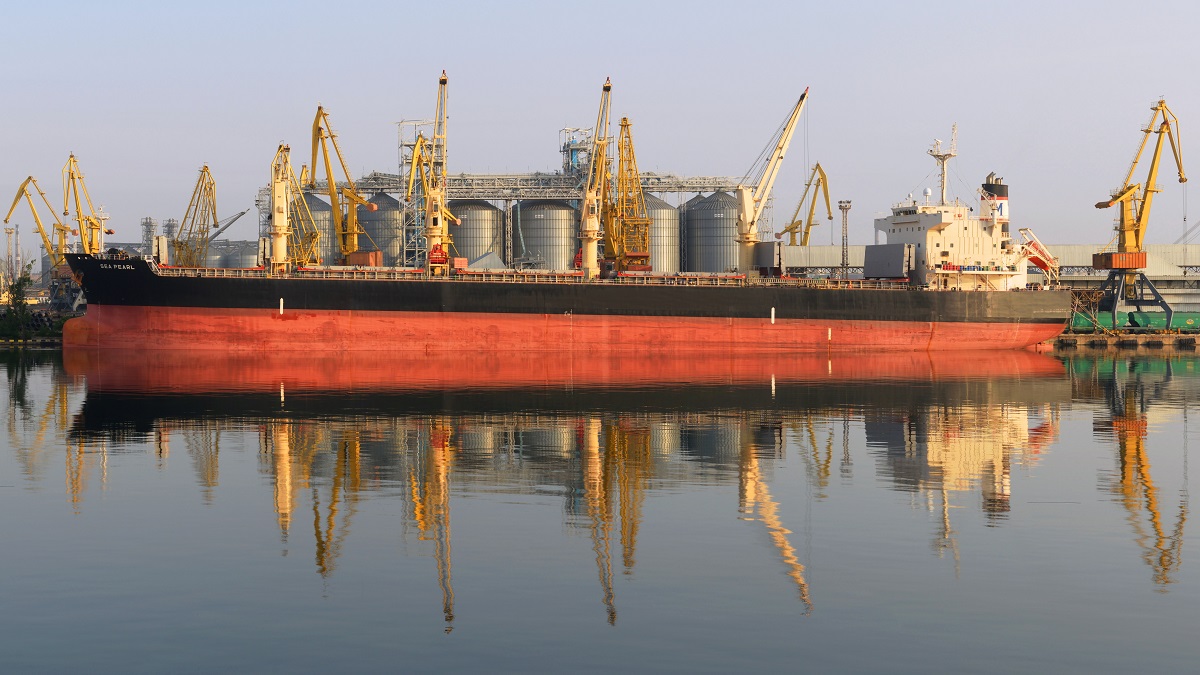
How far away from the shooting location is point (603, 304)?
6247 cm

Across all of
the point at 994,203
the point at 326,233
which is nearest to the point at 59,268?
the point at 326,233

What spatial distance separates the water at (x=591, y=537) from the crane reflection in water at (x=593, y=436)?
139 mm

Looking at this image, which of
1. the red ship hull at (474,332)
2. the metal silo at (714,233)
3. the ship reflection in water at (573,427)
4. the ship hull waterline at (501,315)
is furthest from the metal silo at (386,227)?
the ship reflection in water at (573,427)

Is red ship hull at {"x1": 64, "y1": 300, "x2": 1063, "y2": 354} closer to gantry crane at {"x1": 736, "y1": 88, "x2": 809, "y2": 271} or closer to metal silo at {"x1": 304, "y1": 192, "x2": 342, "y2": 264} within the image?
gantry crane at {"x1": 736, "y1": 88, "x2": 809, "y2": 271}

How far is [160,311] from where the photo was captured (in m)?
57.8

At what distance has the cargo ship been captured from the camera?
2291 inches

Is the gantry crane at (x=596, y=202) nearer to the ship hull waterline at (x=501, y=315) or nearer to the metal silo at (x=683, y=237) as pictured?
the ship hull waterline at (x=501, y=315)

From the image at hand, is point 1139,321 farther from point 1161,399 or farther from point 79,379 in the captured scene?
point 79,379

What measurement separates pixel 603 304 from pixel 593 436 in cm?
3353

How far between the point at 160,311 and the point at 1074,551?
50.2 m

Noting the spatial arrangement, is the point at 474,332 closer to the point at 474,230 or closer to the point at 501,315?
the point at 501,315

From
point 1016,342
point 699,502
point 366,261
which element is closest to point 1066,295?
point 1016,342

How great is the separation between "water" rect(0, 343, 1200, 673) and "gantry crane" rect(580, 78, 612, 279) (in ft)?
99.8

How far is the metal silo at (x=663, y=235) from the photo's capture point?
108 metres
